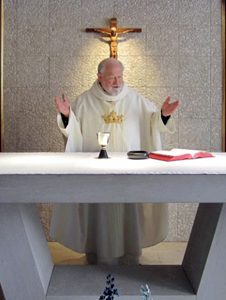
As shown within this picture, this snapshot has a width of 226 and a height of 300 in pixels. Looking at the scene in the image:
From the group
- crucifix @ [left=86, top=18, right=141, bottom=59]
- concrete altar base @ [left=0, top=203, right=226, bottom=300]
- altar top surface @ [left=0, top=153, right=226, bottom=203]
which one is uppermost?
crucifix @ [left=86, top=18, right=141, bottom=59]

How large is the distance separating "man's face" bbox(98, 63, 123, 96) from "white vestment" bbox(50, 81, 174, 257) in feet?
0.24

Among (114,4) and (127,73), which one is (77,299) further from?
(114,4)


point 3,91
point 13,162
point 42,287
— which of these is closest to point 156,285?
point 42,287

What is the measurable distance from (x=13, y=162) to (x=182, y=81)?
241cm

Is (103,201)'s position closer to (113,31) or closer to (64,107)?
(64,107)

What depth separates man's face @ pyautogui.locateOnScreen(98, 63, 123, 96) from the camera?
3.15 meters

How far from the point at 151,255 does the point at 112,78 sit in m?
1.64

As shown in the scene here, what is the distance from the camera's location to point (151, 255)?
3508 millimetres

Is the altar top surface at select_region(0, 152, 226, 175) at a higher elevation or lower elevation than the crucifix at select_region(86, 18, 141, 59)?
lower

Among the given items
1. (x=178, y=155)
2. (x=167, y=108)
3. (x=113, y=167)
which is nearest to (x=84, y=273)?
(x=113, y=167)

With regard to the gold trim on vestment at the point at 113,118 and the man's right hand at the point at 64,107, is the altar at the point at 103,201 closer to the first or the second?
the man's right hand at the point at 64,107

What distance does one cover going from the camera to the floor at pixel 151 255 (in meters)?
3.29

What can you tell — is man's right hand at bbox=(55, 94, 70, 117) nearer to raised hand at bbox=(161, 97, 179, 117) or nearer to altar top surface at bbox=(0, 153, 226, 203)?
raised hand at bbox=(161, 97, 179, 117)

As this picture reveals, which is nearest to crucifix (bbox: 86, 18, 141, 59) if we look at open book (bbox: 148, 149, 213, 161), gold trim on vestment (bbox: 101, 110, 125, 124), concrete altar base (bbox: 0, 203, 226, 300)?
gold trim on vestment (bbox: 101, 110, 125, 124)
